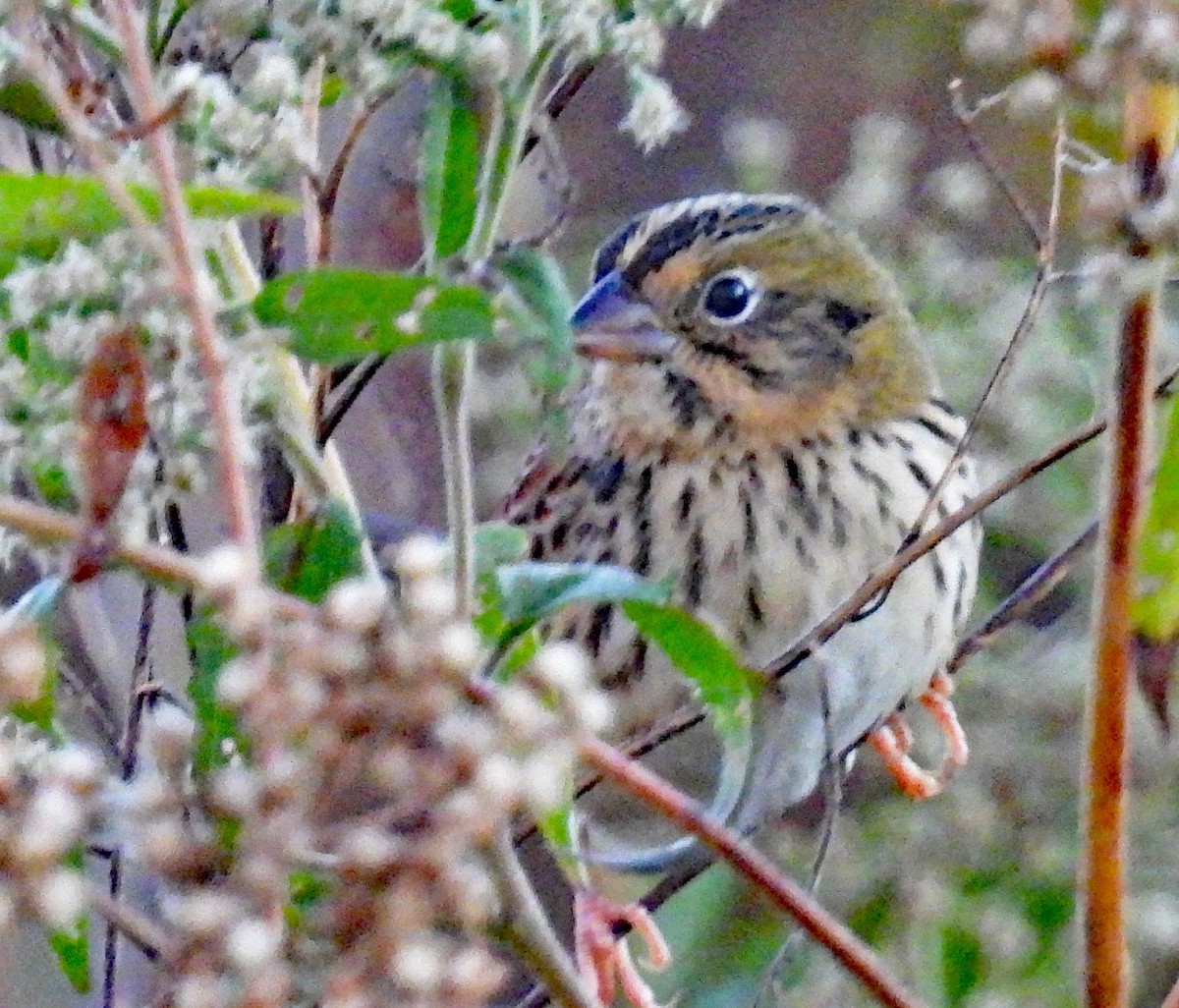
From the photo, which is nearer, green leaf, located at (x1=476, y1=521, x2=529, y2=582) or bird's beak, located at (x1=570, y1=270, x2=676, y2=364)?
green leaf, located at (x1=476, y1=521, x2=529, y2=582)

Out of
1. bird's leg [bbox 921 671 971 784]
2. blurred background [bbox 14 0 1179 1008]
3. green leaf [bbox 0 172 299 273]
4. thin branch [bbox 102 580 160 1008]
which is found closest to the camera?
green leaf [bbox 0 172 299 273]

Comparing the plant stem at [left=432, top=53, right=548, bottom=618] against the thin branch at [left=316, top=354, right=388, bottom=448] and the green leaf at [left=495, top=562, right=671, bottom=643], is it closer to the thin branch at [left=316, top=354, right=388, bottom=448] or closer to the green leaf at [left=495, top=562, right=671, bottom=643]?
the green leaf at [left=495, top=562, right=671, bottom=643]

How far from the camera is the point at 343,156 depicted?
686 mm

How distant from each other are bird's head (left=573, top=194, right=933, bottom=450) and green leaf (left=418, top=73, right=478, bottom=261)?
1.47ft

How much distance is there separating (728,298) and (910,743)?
0.91ft

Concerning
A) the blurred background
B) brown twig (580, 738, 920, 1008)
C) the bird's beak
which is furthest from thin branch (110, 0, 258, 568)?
the bird's beak

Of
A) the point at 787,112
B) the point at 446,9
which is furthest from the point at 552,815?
the point at 787,112

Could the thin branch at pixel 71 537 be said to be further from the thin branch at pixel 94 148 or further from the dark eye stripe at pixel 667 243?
the dark eye stripe at pixel 667 243

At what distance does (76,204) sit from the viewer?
17.3 inches

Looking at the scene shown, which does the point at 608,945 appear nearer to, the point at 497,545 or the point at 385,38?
the point at 497,545

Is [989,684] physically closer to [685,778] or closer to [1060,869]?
[1060,869]

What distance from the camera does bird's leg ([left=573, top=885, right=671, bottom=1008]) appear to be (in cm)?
76

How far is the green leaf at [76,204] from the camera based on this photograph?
0.44 m

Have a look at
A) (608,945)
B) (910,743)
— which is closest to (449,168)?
(608,945)
